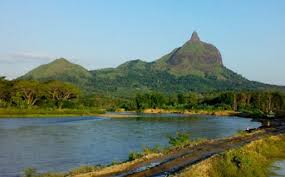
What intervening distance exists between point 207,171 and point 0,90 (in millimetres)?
138347

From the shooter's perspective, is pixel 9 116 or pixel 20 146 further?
pixel 9 116

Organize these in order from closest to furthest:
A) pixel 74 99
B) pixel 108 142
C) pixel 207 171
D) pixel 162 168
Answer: pixel 207 171
pixel 162 168
pixel 108 142
pixel 74 99

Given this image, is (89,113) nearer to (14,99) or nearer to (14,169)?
(14,99)

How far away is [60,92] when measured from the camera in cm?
16975

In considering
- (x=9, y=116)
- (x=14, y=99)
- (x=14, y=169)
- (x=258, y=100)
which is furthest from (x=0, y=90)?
(x=14, y=169)

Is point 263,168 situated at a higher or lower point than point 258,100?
lower

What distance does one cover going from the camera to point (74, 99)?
177 metres

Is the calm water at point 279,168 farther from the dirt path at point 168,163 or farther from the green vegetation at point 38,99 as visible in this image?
the green vegetation at point 38,99

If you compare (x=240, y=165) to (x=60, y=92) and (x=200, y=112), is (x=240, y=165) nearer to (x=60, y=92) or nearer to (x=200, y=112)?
(x=60, y=92)

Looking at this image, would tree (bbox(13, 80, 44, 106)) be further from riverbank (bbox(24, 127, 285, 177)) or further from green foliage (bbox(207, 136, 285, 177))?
green foliage (bbox(207, 136, 285, 177))

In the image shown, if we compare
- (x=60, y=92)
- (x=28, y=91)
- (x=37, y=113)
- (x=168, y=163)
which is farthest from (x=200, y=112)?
(x=168, y=163)

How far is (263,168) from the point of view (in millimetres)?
27891

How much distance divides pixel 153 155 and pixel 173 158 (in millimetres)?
2146

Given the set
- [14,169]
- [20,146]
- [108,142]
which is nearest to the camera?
[14,169]
